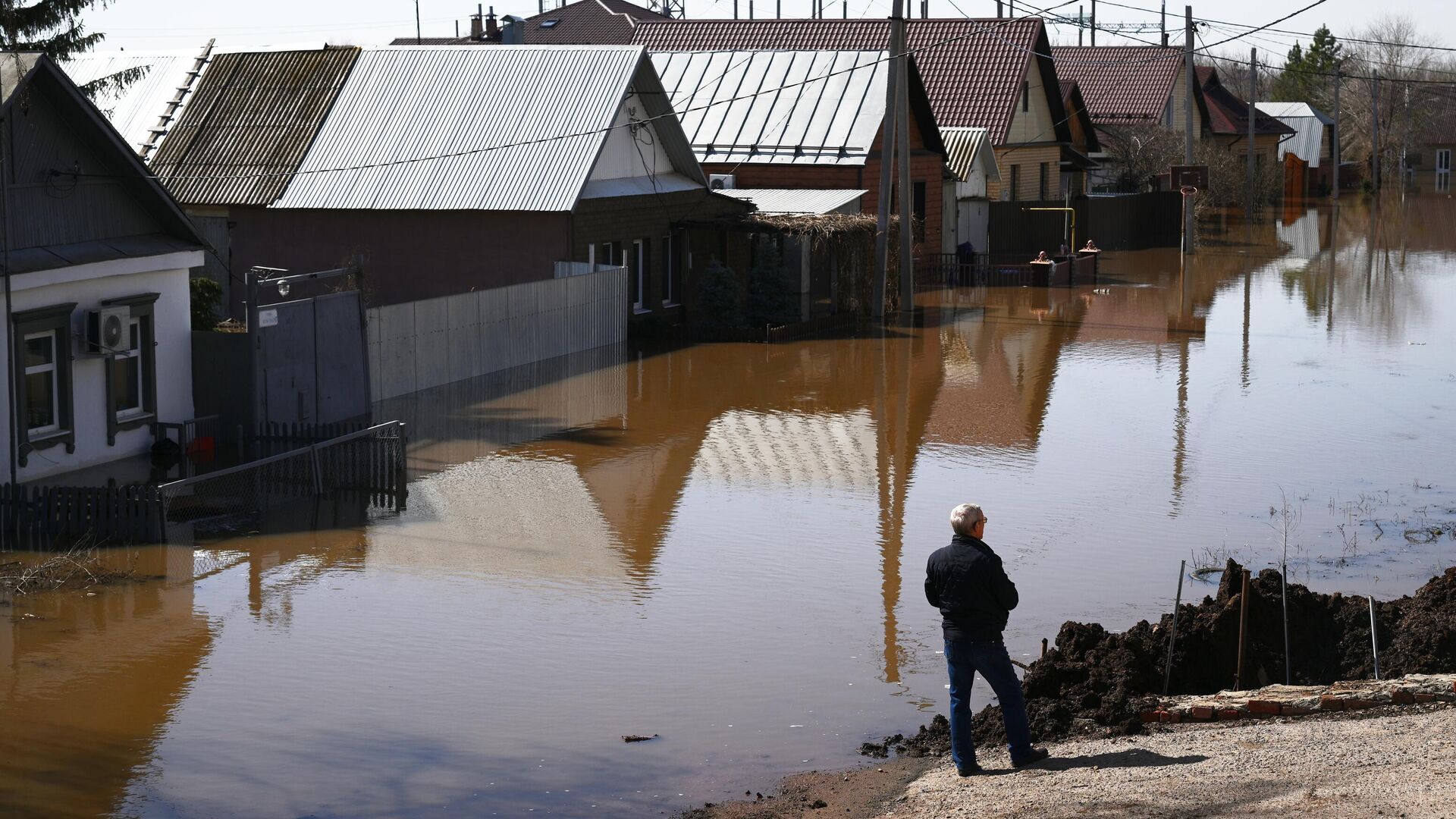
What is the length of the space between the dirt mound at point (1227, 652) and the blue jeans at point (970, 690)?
2.32 ft

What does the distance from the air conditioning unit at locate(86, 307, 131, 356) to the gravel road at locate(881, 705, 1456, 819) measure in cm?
1167

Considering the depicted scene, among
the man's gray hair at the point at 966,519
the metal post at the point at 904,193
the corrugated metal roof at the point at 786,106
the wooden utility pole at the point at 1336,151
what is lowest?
the man's gray hair at the point at 966,519

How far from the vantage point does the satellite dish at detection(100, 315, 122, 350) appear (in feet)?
57.5

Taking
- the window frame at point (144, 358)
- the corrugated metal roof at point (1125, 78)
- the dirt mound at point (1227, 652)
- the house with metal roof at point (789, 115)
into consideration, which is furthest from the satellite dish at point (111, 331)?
the corrugated metal roof at point (1125, 78)

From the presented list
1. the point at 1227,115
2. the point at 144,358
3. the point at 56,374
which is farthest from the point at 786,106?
the point at 1227,115

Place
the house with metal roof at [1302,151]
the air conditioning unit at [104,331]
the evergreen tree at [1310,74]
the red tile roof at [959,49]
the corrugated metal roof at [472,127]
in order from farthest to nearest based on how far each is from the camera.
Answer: the evergreen tree at [1310,74] → the house with metal roof at [1302,151] → the red tile roof at [959,49] → the corrugated metal roof at [472,127] → the air conditioning unit at [104,331]

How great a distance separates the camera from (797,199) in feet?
126

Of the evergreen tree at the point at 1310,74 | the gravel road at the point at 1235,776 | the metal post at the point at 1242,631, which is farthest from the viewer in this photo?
the evergreen tree at the point at 1310,74

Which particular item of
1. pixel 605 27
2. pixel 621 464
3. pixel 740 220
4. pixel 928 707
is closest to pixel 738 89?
pixel 740 220

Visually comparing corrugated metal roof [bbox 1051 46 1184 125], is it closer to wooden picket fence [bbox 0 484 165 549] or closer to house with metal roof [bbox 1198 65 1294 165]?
house with metal roof [bbox 1198 65 1294 165]

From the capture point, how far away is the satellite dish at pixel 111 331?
17516 mm

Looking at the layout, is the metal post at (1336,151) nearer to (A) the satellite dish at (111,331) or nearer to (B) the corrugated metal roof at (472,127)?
(B) the corrugated metal roof at (472,127)

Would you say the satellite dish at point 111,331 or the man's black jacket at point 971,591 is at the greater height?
the satellite dish at point 111,331

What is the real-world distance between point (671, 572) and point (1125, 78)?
59.9m
